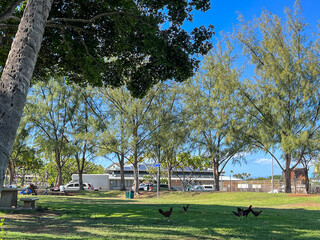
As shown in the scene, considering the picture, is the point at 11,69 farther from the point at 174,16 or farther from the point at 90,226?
the point at 174,16

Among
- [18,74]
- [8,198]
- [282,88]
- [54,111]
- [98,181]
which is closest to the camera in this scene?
[18,74]

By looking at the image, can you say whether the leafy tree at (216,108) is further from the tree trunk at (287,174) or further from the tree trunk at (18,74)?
the tree trunk at (18,74)

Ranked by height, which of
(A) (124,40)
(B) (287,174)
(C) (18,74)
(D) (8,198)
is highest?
(A) (124,40)

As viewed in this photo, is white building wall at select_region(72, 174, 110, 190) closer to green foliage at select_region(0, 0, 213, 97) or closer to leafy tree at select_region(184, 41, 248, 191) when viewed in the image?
leafy tree at select_region(184, 41, 248, 191)

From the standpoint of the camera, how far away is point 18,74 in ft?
16.3

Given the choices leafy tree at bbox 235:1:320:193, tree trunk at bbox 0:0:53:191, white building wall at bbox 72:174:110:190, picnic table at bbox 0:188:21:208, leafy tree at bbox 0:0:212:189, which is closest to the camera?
tree trunk at bbox 0:0:53:191

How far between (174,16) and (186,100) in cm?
2556

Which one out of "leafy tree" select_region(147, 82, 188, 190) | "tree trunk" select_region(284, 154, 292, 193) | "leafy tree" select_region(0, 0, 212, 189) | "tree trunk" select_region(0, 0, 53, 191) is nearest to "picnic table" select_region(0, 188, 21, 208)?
"leafy tree" select_region(0, 0, 212, 189)

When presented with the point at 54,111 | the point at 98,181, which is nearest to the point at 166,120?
the point at 54,111

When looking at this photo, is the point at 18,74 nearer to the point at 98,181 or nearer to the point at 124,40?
the point at 124,40

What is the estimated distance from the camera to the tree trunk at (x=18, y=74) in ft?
14.5

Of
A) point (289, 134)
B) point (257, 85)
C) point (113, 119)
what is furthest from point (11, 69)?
point (113, 119)

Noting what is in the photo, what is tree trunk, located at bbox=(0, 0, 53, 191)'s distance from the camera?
4406 millimetres

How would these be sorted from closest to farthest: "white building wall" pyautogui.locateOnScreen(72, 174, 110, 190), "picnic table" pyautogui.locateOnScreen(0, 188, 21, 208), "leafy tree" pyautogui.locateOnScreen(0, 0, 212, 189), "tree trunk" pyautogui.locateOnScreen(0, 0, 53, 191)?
"tree trunk" pyautogui.locateOnScreen(0, 0, 53, 191) → "leafy tree" pyautogui.locateOnScreen(0, 0, 212, 189) → "picnic table" pyautogui.locateOnScreen(0, 188, 21, 208) → "white building wall" pyautogui.locateOnScreen(72, 174, 110, 190)
